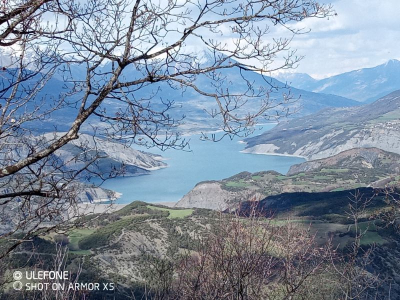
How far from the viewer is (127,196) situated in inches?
2904

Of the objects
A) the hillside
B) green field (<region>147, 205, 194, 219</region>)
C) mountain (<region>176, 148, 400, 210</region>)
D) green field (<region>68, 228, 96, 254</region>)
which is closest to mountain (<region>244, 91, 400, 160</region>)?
mountain (<region>176, 148, 400, 210</region>)

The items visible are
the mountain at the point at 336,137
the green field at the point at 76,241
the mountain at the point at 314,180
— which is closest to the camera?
the green field at the point at 76,241

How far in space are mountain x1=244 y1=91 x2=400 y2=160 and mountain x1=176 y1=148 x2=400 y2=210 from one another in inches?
668

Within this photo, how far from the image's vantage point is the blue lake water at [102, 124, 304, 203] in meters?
75.9

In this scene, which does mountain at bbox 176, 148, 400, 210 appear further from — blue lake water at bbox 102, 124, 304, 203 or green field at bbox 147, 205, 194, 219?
green field at bbox 147, 205, 194, 219

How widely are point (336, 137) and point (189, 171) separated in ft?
158

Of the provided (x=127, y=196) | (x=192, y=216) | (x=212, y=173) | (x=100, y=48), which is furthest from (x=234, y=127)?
(x=212, y=173)

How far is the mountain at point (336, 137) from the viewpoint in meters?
105

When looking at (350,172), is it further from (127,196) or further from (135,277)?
(135,277)

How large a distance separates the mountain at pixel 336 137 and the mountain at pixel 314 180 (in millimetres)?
16967

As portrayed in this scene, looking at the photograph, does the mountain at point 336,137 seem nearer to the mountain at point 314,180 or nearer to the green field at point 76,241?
the mountain at point 314,180

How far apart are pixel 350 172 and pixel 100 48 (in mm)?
77765

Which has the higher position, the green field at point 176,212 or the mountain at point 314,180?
the green field at point 176,212

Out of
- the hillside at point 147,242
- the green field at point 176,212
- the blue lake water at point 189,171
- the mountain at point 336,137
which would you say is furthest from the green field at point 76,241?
the mountain at point 336,137
